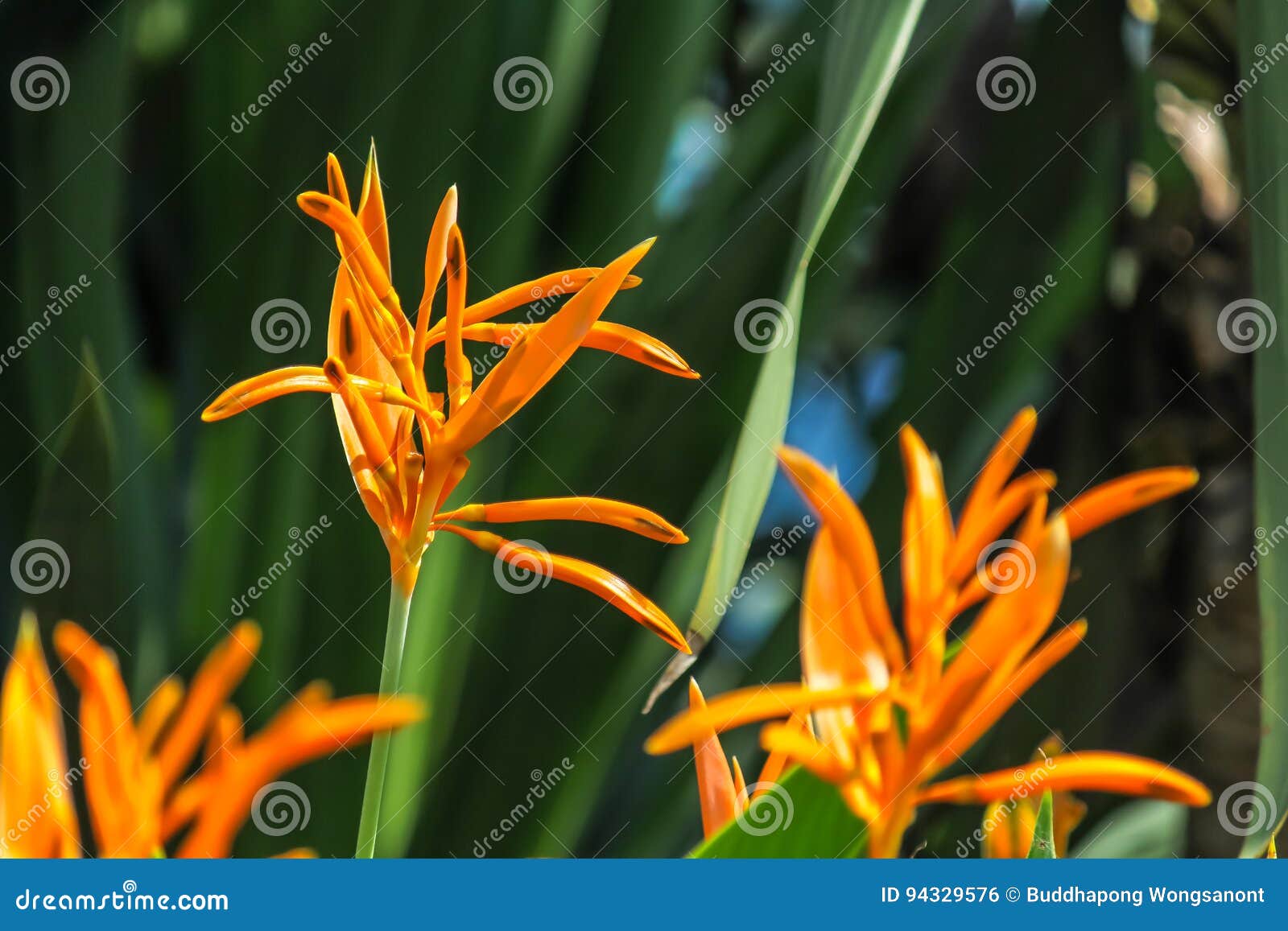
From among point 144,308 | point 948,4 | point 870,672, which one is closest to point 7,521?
point 144,308

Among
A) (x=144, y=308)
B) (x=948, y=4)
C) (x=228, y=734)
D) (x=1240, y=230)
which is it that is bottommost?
(x=228, y=734)

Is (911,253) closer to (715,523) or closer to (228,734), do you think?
(715,523)

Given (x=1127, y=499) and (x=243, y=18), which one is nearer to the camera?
(x=1127, y=499)

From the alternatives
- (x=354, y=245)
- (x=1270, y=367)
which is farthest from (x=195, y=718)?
(x=1270, y=367)

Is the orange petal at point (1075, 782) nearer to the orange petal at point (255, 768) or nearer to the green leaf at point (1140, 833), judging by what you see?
the orange petal at point (255, 768)

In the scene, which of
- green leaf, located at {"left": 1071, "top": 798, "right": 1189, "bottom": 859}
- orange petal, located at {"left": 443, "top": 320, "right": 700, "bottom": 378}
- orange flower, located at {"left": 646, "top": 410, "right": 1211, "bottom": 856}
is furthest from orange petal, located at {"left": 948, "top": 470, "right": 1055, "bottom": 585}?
green leaf, located at {"left": 1071, "top": 798, "right": 1189, "bottom": 859}

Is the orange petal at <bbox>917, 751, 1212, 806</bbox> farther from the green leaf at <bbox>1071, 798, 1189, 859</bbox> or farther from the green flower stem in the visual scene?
the green leaf at <bbox>1071, 798, 1189, 859</bbox>

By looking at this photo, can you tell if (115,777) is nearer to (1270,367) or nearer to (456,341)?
(456,341)
